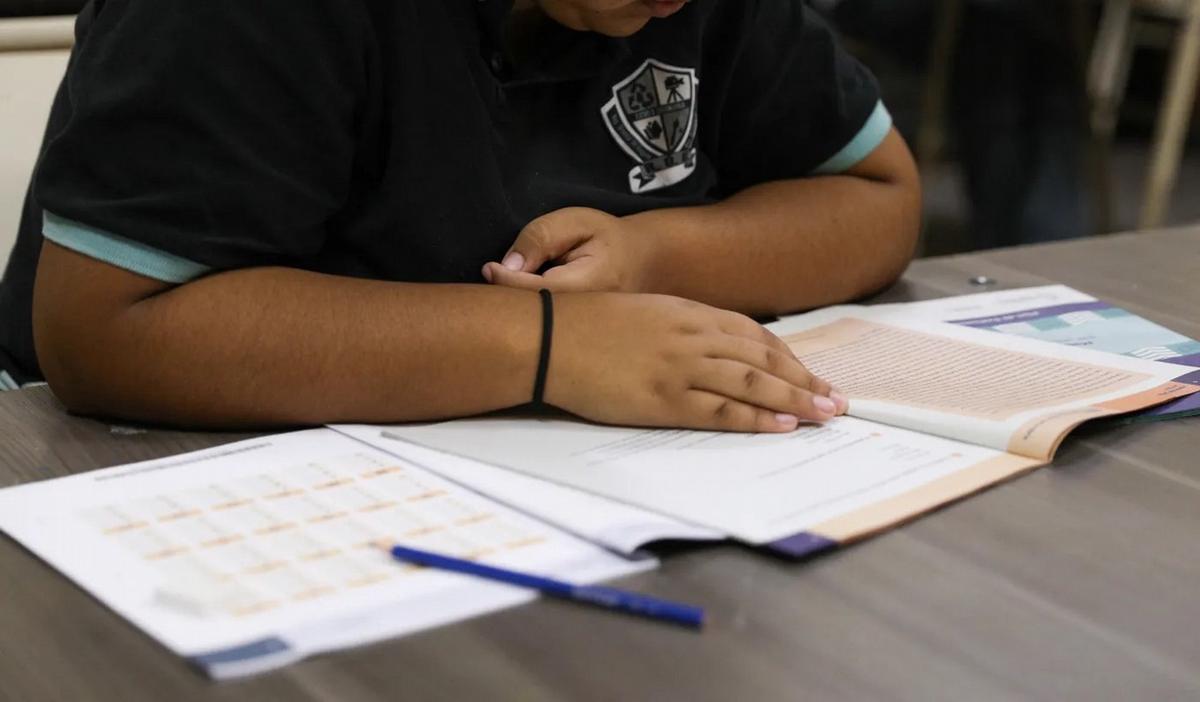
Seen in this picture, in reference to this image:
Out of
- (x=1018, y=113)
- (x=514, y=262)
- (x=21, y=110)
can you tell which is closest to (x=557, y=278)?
(x=514, y=262)

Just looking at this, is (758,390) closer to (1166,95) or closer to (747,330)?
(747,330)

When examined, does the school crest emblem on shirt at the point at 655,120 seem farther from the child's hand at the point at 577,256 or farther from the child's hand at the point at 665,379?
the child's hand at the point at 665,379

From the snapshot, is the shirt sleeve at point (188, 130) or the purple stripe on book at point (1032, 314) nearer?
the shirt sleeve at point (188, 130)

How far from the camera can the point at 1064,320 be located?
3.18 ft

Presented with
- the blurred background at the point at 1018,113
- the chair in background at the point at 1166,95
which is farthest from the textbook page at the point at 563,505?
the chair in background at the point at 1166,95

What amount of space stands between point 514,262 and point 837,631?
15.0 inches

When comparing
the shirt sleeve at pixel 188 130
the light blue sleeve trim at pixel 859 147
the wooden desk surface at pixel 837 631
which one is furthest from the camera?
the light blue sleeve trim at pixel 859 147

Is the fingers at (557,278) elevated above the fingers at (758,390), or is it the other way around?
the fingers at (557,278)

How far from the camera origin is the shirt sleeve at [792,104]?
1.04m

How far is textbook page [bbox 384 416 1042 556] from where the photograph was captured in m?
0.62

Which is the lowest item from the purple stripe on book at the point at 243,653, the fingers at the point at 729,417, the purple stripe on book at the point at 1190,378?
the purple stripe on book at the point at 243,653

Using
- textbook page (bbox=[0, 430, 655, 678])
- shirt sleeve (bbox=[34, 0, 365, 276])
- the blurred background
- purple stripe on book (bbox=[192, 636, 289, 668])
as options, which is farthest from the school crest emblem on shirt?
the blurred background

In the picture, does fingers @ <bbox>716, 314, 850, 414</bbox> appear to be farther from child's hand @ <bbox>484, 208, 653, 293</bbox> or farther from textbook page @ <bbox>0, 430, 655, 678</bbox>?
textbook page @ <bbox>0, 430, 655, 678</bbox>

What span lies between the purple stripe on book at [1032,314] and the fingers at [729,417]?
0.90ft
